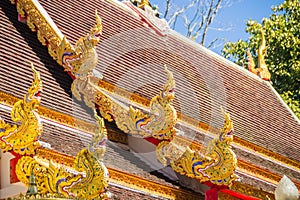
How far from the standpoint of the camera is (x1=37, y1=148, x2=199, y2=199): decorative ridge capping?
656 centimetres

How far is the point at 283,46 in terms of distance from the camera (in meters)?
20.1

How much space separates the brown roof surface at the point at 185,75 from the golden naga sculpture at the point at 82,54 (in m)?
0.96

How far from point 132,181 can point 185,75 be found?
13.2 feet

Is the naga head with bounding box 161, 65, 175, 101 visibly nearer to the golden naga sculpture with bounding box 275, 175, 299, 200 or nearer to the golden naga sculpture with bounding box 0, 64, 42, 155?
the golden naga sculpture with bounding box 0, 64, 42, 155

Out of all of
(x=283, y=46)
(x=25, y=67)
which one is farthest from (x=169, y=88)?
(x=283, y=46)

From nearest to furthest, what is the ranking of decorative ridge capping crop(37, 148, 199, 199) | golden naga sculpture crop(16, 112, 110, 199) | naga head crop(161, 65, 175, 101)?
golden naga sculpture crop(16, 112, 110, 199), decorative ridge capping crop(37, 148, 199, 199), naga head crop(161, 65, 175, 101)

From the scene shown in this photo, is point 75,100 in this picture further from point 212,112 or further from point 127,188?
point 212,112

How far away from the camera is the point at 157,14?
514 inches

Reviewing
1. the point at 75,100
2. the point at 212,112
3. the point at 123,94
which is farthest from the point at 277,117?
the point at 75,100

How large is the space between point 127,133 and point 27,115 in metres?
2.21

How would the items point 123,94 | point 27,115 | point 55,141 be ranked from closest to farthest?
1. point 27,115
2. point 55,141
3. point 123,94

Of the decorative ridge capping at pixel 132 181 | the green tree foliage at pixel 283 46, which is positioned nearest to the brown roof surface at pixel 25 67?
the decorative ridge capping at pixel 132 181

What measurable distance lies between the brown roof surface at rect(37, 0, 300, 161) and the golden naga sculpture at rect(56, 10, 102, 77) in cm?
96

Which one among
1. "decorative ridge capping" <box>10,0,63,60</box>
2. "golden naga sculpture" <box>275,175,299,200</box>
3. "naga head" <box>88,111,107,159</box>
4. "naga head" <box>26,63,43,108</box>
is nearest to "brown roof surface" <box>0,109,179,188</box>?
"naga head" <box>26,63,43,108</box>
